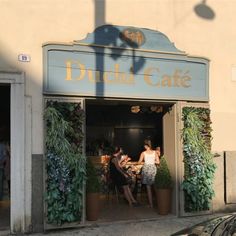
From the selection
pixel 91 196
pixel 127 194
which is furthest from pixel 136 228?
pixel 127 194

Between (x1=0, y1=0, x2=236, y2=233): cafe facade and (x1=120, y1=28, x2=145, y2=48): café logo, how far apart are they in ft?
0.06

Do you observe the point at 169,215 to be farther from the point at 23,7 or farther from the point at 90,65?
the point at 23,7

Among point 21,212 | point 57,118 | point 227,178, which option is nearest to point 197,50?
point 227,178

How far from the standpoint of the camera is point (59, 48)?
8172 millimetres

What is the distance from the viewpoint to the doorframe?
7.84m

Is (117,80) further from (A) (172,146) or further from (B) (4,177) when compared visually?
(B) (4,177)

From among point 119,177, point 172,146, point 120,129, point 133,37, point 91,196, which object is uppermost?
point 133,37

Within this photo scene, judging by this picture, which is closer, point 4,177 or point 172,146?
point 172,146

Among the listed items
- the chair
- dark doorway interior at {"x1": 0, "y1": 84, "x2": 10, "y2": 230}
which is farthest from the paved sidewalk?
the chair

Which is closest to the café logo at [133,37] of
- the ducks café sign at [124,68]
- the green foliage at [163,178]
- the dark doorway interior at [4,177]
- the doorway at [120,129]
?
the ducks café sign at [124,68]

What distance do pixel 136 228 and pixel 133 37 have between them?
368 centimetres

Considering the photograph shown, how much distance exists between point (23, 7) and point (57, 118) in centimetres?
Answer: 210

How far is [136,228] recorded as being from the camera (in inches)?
325

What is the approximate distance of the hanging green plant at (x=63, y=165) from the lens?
7.94 metres
